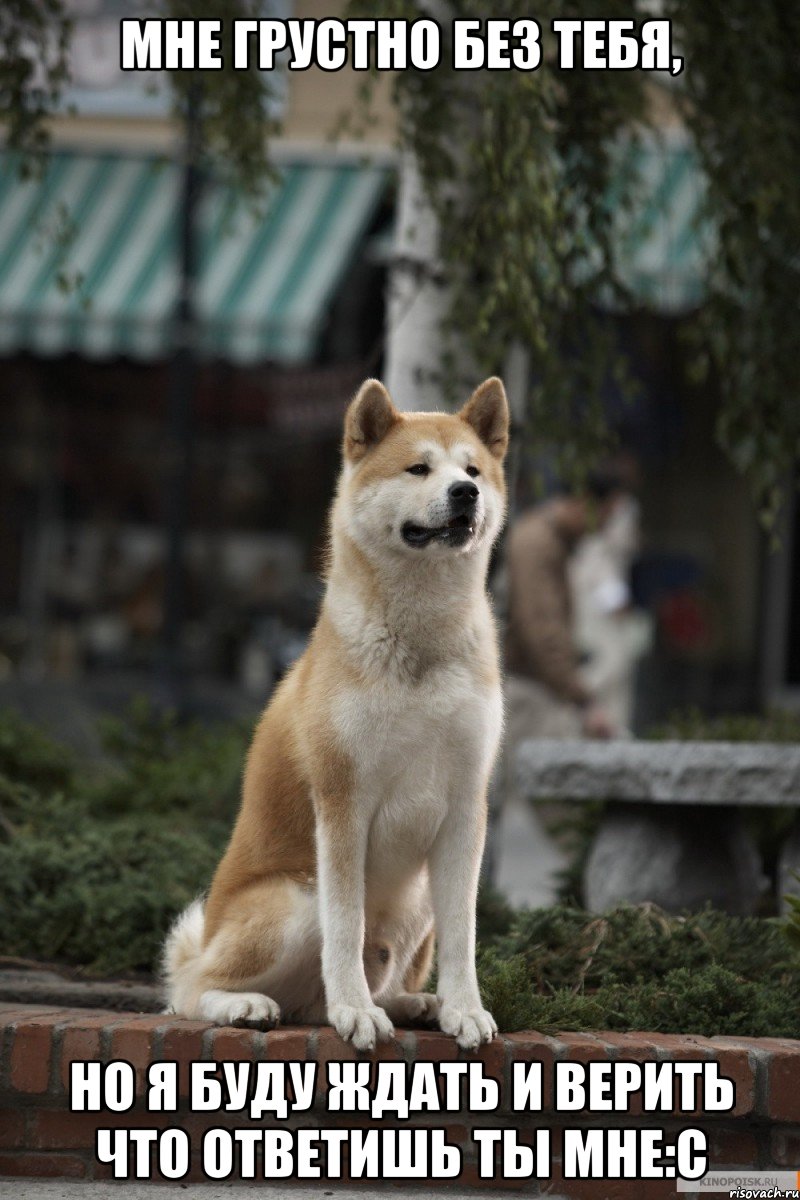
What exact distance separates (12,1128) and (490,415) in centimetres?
199

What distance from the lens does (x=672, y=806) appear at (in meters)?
5.74

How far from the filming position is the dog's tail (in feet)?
12.6

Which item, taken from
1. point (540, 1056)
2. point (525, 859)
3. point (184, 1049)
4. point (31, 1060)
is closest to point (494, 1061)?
point (540, 1056)

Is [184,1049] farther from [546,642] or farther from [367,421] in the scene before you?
[546,642]

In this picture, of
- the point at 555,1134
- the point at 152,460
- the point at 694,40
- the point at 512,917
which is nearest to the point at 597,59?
the point at 694,40

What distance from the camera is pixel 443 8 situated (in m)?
5.32

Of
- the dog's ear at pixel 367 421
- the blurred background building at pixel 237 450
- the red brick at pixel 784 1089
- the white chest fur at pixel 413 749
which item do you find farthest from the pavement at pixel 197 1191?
the blurred background building at pixel 237 450

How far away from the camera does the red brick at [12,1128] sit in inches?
142

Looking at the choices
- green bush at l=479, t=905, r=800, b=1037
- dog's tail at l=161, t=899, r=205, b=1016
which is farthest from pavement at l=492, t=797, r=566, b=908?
dog's tail at l=161, t=899, r=205, b=1016

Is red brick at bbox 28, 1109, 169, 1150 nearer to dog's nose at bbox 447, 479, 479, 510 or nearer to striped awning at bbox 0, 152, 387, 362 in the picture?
dog's nose at bbox 447, 479, 479, 510

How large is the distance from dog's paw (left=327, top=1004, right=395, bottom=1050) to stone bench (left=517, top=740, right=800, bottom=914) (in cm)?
212

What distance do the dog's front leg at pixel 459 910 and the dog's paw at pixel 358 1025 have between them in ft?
0.58

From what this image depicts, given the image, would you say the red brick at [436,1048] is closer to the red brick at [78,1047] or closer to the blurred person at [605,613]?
the red brick at [78,1047]

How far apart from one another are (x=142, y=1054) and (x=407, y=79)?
3.23 meters
